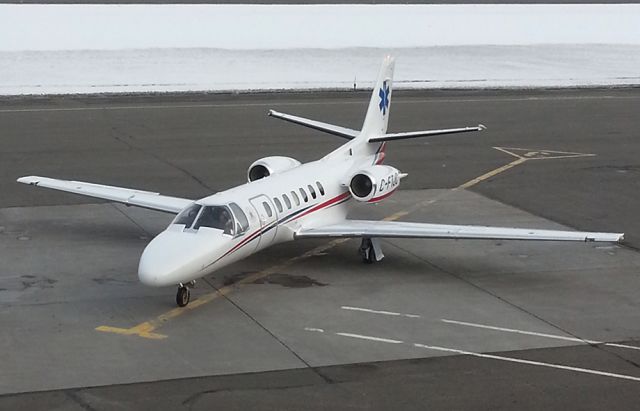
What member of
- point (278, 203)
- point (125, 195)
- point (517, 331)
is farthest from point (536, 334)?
point (125, 195)

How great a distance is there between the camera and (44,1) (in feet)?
245

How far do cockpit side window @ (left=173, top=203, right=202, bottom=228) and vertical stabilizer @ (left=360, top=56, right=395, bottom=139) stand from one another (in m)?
7.14

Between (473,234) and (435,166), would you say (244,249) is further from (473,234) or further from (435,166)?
(435,166)

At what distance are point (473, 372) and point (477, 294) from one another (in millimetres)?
4486

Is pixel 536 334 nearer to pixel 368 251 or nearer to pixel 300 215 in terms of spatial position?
pixel 368 251

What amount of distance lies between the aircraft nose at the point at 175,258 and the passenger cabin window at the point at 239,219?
84 cm

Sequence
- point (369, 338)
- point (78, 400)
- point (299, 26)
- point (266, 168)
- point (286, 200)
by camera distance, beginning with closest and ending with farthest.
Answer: point (78, 400) < point (369, 338) < point (286, 200) < point (266, 168) < point (299, 26)

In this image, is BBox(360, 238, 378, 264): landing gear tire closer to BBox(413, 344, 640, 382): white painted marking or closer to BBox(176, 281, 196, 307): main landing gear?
BBox(176, 281, 196, 307): main landing gear

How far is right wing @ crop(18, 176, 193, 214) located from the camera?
25891 millimetres

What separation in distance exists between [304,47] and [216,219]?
43.5 metres

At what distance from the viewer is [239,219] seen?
74.2 ft

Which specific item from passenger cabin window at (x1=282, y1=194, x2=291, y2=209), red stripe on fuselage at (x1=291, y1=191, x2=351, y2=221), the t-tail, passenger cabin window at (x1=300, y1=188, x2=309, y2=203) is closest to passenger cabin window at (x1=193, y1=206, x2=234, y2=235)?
passenger cabin window at (x1=282, y1=194, x2=291, y2=209)

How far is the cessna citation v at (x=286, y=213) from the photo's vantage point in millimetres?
21531

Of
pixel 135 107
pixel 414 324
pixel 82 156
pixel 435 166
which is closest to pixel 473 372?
pixel 414 324
